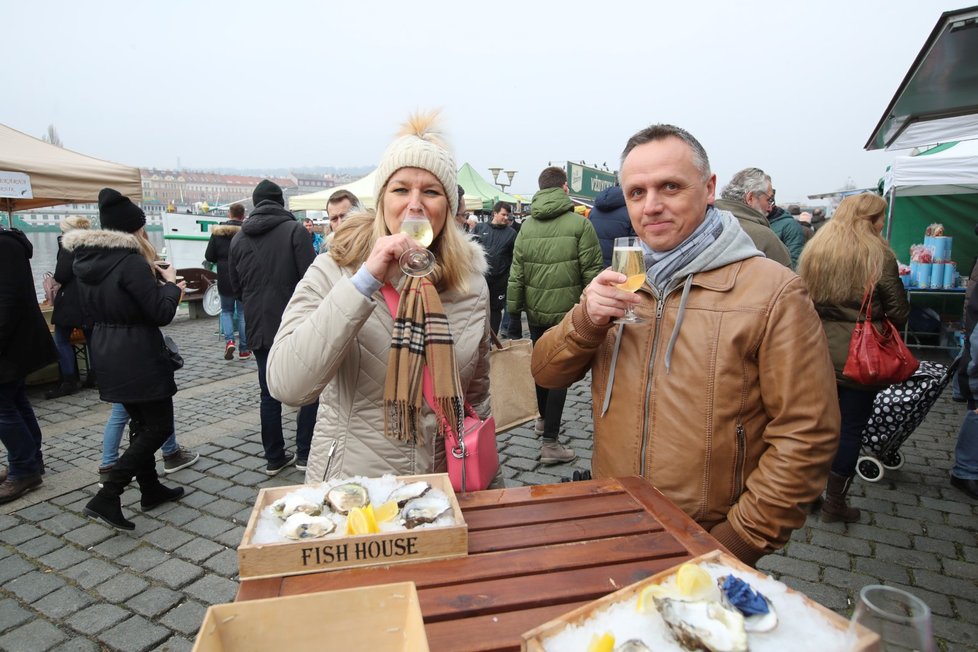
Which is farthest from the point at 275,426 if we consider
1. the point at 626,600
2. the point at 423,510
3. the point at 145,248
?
the point at 626,600

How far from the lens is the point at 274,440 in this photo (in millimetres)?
4656

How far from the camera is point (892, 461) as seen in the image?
471 cm

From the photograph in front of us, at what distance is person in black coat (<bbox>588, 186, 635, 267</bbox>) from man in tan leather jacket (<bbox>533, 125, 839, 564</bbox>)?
12.8 ft

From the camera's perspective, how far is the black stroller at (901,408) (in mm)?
4293

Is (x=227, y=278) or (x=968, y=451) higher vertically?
(x=227, y=278)

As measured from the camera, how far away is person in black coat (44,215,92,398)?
238 inches

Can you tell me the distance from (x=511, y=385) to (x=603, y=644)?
10.2 feet

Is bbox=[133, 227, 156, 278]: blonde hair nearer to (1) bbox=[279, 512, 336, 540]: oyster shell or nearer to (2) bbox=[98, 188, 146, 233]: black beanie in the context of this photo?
(2) bbox=[98, 188, 146, 233]: black beanie

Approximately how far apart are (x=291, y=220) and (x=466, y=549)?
419 cm

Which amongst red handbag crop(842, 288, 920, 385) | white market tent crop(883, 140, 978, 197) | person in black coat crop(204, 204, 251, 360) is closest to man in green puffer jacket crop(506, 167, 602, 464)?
red handbag crop(842, 288, 920, 385)

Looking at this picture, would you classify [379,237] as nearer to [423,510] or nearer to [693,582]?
[423,510]

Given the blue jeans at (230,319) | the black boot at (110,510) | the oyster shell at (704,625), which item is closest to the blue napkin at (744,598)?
the oyster shell at (704,625)

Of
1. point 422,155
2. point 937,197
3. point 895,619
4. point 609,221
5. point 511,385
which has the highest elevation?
point 937,197

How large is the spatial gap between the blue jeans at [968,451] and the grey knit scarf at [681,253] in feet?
12.9
